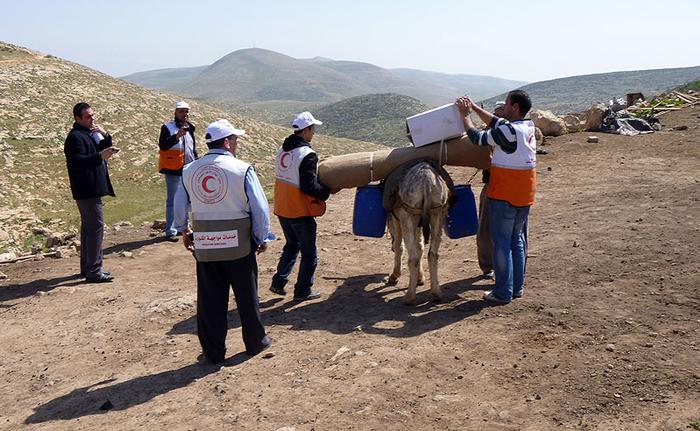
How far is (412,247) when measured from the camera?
7.24m

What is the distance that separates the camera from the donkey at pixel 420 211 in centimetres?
700

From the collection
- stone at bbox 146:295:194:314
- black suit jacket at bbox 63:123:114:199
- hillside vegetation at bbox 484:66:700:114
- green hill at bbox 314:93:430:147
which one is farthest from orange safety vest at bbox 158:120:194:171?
hillside vegetation at bbox 484:66:700:114

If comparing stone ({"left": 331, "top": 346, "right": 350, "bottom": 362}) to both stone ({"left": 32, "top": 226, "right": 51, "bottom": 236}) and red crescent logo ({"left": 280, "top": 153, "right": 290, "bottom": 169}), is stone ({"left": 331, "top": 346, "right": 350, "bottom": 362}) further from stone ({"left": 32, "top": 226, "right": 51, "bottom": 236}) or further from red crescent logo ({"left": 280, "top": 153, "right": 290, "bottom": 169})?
stone ({"left": 32, "top": 226, "right": 51, "bottom": 236})

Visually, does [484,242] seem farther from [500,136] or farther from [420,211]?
[500,136]

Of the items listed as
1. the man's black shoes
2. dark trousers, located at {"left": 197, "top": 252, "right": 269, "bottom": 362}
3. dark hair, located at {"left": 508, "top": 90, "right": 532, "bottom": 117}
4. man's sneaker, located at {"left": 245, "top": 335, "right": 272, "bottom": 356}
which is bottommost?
man's sneaker, located at {"left": 245, "top": 335, "right": 272, "bottom": 356}

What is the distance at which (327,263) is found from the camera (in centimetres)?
956

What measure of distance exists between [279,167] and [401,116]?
59.0 m

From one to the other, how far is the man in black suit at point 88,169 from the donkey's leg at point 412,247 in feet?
14.5

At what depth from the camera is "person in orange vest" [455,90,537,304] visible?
21.6 ft

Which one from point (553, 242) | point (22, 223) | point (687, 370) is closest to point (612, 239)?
point (553, 242)

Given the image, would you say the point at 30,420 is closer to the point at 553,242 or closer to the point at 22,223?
the point at 553,242

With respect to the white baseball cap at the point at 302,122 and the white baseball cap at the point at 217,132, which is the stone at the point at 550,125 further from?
the white baseball cap at the point at 217,132

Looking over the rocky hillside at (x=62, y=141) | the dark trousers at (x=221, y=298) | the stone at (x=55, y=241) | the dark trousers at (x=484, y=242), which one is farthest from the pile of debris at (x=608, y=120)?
the dark trousers at (x=221, y=298)

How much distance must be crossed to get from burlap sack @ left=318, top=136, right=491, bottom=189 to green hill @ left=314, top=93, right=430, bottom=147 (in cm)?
4476
